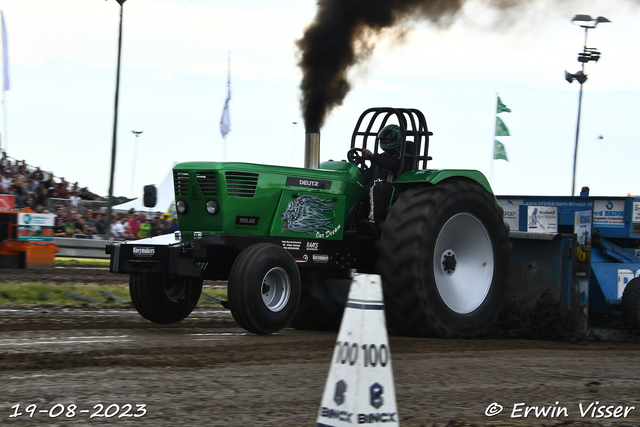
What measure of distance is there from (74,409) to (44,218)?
44.5 ft

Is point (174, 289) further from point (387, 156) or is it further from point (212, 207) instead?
point (387, 156)

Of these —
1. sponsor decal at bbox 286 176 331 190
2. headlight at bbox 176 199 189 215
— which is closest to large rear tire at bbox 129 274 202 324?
headlight at bbox 176 199 189 215

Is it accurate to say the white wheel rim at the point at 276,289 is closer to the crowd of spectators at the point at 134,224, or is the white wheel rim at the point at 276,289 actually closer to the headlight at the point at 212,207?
the headlight at the point at 212,207

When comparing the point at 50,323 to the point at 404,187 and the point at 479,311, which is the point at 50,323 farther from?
the point at 479,311

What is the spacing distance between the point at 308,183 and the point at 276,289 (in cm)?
125

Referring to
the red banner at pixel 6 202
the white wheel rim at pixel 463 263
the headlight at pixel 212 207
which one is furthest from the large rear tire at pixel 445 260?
the red banner at pixel 6 202

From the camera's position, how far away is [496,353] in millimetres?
6715

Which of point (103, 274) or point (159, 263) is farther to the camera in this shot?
point (103, 274)

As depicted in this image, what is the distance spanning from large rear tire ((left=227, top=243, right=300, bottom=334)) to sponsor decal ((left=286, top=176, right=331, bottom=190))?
868 millimetres

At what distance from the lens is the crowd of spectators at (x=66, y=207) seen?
18578 mm

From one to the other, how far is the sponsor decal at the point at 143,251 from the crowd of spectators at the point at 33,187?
36.5 feet

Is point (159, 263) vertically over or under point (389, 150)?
under

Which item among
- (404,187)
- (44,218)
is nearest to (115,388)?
(404,187)

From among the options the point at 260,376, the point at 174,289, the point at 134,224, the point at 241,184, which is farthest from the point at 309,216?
the point at 134,224
